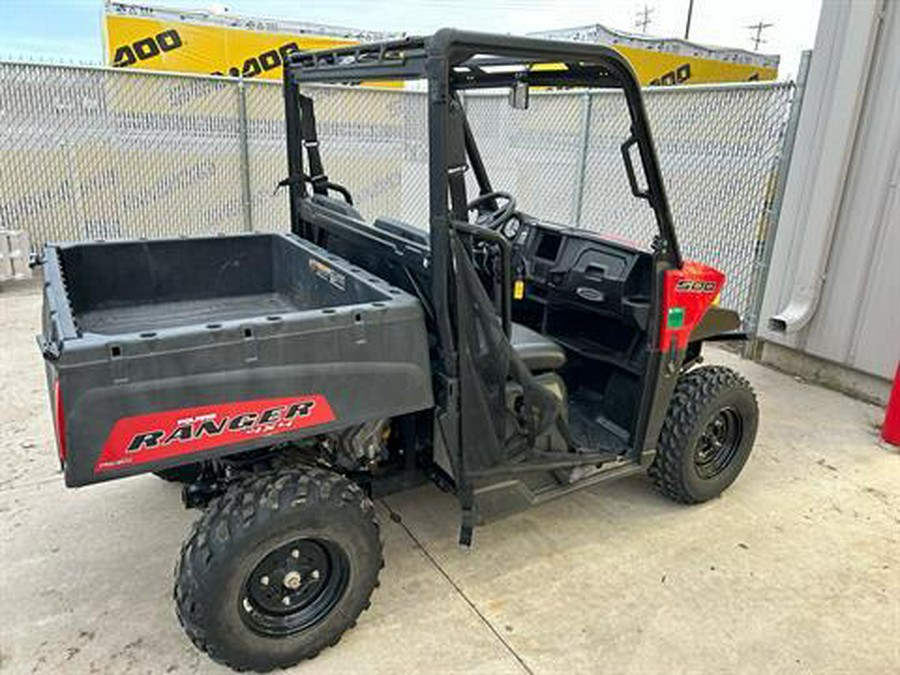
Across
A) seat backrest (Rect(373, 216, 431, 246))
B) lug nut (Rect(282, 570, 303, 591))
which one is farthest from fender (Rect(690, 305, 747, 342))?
lug nut (Rect(282, 570, 303, 591))

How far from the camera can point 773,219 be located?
527 cm

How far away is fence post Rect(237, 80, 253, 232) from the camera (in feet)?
24.1

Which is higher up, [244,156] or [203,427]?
[244,156]

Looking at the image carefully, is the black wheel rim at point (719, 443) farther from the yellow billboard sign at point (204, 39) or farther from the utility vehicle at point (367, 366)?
the yellow billboard sign at point (204, 39)

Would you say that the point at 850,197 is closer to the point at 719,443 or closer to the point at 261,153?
the point at 719,443

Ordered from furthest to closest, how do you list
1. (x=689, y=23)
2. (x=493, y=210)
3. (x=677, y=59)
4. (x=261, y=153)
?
(x=689, y=23)
(x=677, y=59)
(x=261, y=153)
(x=493, y=210)

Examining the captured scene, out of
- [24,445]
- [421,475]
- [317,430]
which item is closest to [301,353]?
[317,430]

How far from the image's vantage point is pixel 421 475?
2818 mm

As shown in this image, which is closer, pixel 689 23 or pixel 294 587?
pixel 294 587

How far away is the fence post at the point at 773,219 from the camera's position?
499 cm

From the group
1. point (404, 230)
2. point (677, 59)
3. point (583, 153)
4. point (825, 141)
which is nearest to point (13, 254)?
point (404, 230)

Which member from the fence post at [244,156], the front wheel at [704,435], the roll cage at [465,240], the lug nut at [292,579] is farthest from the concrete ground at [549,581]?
the fence post at [244,156]

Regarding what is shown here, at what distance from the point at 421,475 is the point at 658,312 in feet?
3.85

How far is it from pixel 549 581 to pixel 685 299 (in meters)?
1.29
